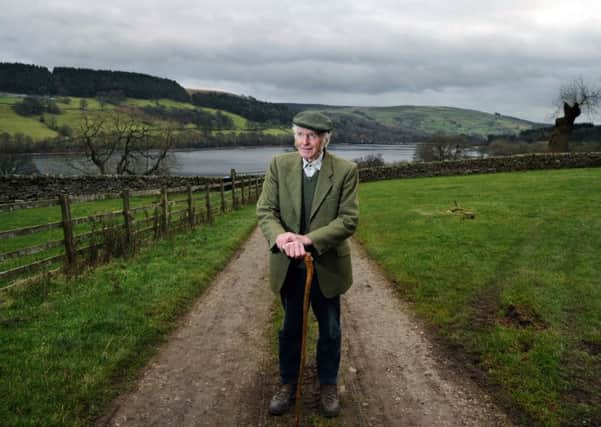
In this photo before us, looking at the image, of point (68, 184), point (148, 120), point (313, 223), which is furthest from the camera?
point (148, 120)

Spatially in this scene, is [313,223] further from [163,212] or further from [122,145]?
[122,145]

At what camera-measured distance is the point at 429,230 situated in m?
11.1

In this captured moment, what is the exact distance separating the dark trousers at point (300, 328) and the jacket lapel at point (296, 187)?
413 millimetres

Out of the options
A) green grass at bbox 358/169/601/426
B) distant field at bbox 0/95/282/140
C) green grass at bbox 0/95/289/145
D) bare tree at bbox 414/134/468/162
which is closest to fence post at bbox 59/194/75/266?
green grass at bbox 358/169/601/426

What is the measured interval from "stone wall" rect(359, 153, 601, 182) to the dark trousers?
105 feet

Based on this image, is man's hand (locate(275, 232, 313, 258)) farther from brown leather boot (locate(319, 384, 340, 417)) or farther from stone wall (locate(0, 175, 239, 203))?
stone wall (locate(0, 175, 239, 203))

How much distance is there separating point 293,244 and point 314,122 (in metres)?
0.87

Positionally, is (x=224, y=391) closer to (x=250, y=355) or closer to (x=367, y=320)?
(x=250, y=355)

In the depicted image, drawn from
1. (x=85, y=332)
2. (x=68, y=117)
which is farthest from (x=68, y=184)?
(x=68, y=117)

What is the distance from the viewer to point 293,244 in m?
2.90

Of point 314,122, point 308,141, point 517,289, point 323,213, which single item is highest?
point 314,122

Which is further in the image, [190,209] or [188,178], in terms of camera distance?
[188,178]

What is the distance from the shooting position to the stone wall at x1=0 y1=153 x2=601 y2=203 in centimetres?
2878

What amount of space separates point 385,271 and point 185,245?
15.8 ft
